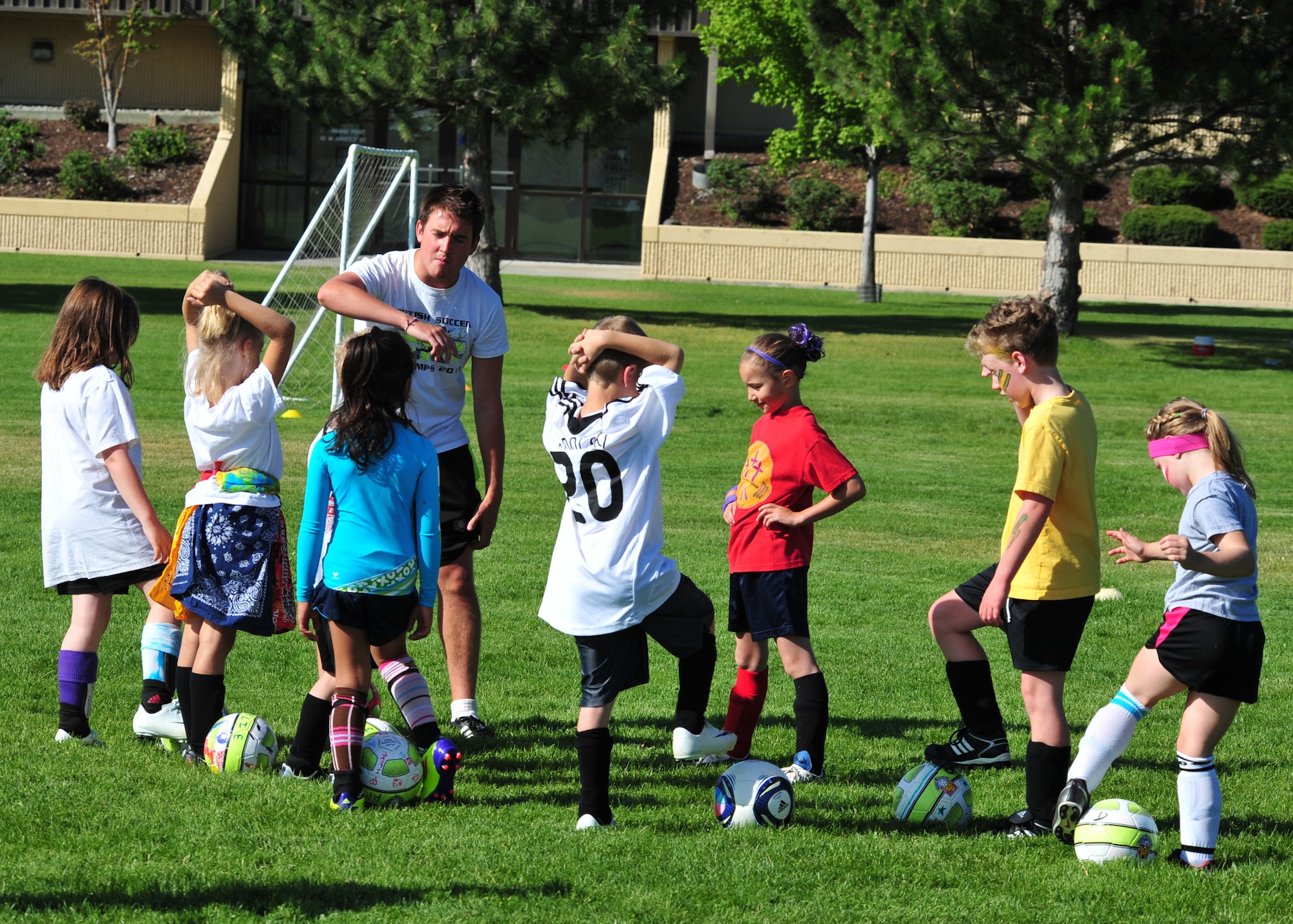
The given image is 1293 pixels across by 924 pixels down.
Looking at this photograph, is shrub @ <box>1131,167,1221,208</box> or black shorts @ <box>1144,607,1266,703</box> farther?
shrub @ <box>1131,167,1221,208</box>

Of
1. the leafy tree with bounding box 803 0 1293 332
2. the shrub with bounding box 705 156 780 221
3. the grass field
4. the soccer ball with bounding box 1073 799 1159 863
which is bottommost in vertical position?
the grass field

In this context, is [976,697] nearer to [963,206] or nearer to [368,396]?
[368,396]

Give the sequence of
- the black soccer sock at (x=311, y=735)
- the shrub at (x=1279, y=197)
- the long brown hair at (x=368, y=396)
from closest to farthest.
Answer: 1. the long brown hair at (x=368, y=396)
2. the black soccer sock at (x=311, y=735)
3. the shrub at (x=1279, y=197)

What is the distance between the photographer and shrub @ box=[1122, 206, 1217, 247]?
36.5m

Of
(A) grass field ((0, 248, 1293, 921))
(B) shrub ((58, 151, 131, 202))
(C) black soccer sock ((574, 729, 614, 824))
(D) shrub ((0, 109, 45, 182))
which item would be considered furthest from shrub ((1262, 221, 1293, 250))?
(C) black soccer sock ((574, 729, 614, 824))

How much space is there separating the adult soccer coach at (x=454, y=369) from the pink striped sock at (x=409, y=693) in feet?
1.87

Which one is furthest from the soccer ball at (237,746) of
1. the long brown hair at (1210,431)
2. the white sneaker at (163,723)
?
the long brown hair at (1210,431)

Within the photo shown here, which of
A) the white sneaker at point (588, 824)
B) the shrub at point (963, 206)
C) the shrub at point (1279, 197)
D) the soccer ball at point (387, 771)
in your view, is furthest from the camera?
the shrub at point (963, 206)

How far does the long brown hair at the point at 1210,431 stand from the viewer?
4.38 metres

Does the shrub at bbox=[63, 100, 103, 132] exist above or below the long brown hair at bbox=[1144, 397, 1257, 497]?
above

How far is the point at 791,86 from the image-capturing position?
31062mm

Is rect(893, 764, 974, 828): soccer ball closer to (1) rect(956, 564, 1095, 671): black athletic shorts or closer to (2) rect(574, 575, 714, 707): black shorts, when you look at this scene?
(1) rect(956, 564, 1095, 671): black athletic shorts

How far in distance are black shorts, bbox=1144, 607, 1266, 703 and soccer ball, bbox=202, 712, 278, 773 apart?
3.16 metres

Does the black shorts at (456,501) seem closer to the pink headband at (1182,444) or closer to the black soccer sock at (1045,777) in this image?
the black soccer sock at (1045,777)
